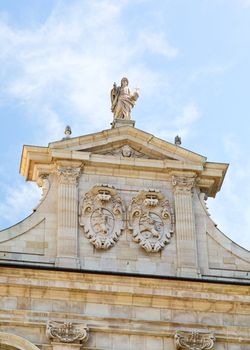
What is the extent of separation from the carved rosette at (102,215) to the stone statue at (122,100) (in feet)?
6.61

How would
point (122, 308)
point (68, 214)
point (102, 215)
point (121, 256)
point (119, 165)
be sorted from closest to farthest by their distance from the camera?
point (122, 308)
point (121, 256)
point (68, 214)
point (102, 215)
point (119, 165)

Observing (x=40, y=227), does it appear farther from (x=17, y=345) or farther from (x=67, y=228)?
(x=17, y=345)

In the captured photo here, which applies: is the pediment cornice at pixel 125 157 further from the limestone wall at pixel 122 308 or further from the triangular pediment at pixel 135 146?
the limestone wall at pixel 122 308

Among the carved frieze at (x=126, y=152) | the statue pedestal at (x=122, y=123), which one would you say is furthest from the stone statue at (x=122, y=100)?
the carved frieze at (x=126, y=152)

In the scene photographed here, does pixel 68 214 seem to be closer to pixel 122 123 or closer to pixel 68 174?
pixel 68 174

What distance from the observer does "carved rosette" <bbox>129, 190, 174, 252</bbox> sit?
25.6 m

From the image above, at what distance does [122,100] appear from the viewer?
27453 mm

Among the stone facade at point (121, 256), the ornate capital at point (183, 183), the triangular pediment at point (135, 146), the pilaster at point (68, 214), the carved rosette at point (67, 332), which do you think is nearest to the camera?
the carved rosette at point (67, 332)

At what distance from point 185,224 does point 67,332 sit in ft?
11.3

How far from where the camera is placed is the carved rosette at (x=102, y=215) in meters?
25.4

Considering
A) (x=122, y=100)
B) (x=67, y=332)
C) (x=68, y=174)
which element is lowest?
(x=67, y=332)

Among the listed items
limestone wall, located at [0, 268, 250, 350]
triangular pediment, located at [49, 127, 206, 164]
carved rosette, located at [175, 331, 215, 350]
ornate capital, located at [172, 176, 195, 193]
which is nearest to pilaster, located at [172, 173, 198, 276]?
ornate capital, located at [172, 176, 195, 193]

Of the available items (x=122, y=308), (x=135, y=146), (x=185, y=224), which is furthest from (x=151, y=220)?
(x=122, y=308)

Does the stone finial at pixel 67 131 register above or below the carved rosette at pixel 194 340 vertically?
above
